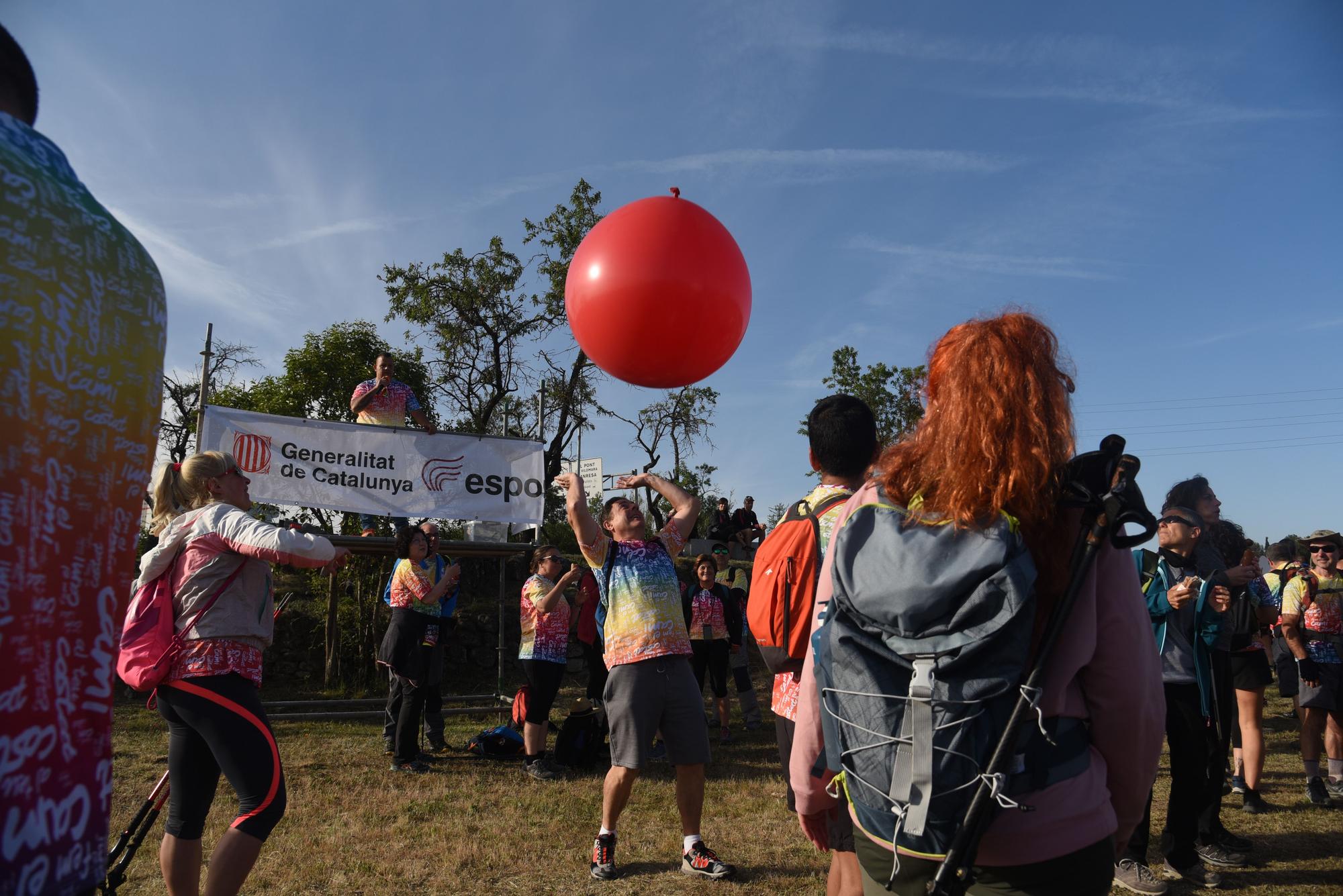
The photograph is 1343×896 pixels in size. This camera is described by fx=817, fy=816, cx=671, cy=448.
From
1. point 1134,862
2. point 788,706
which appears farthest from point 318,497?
point 1134,862

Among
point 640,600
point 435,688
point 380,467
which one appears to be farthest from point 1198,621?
point 380,467

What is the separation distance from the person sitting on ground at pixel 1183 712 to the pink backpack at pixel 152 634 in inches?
173

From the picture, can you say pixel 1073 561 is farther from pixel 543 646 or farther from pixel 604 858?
pixel 543 646

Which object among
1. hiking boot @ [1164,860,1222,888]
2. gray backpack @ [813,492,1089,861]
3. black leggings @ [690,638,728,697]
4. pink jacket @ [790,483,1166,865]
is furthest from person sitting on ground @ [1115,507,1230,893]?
black leggings @ [690,638,728,697]

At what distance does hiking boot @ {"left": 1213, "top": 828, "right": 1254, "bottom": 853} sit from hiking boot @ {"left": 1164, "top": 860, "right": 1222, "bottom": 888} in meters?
0.26

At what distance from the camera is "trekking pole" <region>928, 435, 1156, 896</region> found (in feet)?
4.66

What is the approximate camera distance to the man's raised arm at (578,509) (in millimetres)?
3912

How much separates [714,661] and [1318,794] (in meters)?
5.25

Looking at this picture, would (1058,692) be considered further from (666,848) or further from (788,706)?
(666,848)

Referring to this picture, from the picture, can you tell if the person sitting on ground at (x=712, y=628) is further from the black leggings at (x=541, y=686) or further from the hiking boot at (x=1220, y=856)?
the hiking boot at (x=1220, y=856)

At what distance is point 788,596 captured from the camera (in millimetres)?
2596

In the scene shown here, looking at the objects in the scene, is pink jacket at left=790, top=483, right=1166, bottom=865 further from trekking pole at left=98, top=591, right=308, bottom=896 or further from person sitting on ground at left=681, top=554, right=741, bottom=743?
person sitting on ground at left=681, top=554, right=741, bottom=743

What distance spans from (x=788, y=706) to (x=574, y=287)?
6.36 ft

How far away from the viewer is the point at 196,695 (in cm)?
277
